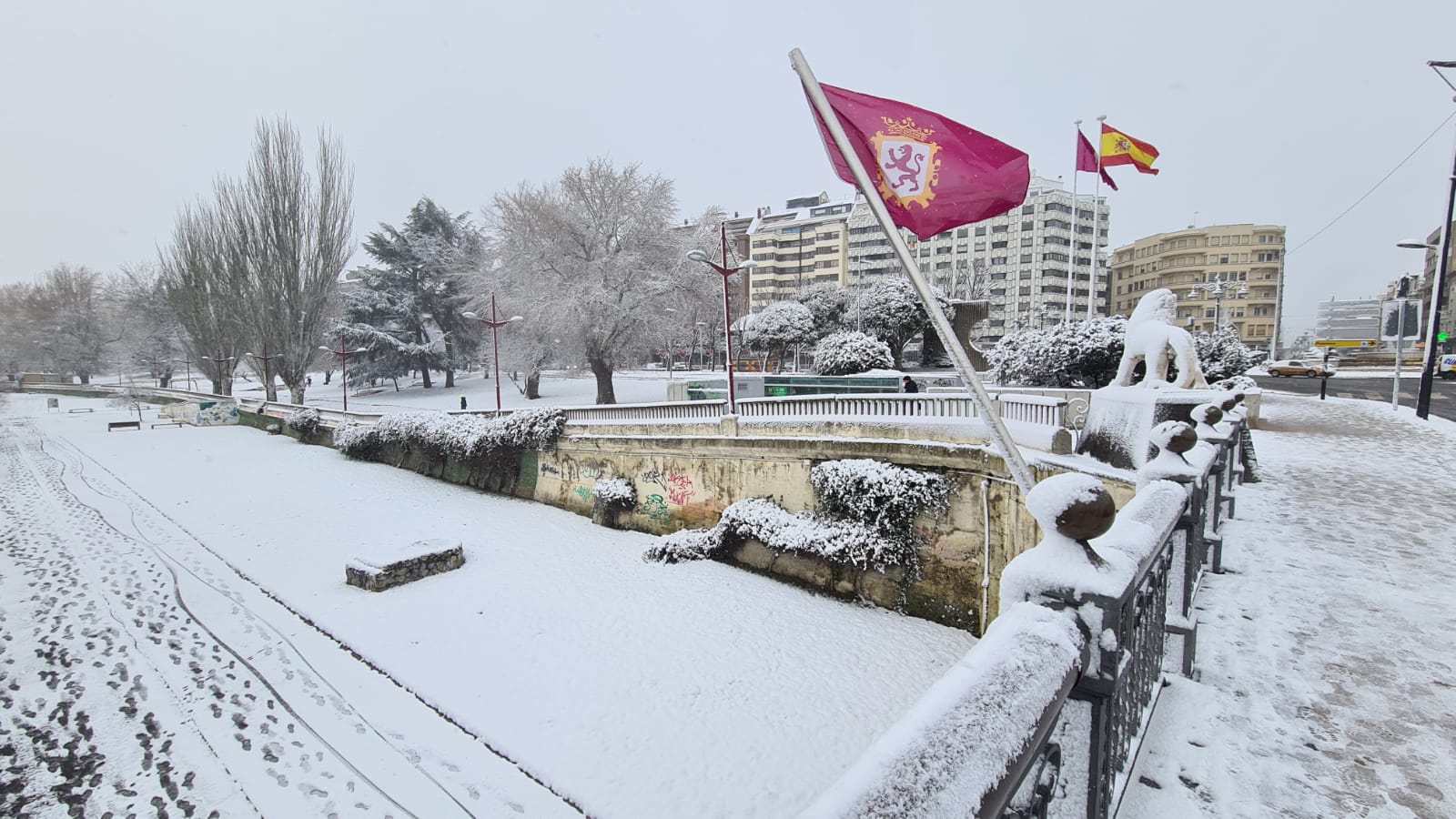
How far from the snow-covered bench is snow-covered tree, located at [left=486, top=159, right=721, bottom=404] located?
1300 centimetres

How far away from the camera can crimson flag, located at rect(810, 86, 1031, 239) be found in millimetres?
4520

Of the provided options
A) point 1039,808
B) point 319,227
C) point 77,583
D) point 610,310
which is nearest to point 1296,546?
point 1039,808

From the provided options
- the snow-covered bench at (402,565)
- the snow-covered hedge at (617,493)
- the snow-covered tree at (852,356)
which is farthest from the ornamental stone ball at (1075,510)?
the snow-covered tree at (852,356)

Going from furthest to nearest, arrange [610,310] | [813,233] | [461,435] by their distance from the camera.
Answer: [813,233], [610,310], [461,435]

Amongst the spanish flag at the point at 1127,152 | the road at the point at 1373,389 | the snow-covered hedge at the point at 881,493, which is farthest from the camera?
the road at the point at 1373,389

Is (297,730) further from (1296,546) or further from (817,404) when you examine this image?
(1296,546)

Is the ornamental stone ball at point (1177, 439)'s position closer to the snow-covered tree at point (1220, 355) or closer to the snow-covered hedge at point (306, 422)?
the snow-covered tree at point (1220, 355)

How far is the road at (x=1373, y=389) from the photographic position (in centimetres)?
1838

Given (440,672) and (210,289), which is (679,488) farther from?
(210,289)

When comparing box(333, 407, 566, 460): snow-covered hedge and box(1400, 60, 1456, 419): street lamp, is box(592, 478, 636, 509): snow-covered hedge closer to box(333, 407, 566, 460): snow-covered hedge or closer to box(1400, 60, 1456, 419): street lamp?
box(333, 407, 566, 460): snow-covered hedge

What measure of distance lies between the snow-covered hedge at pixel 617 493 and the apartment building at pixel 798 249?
4993cm

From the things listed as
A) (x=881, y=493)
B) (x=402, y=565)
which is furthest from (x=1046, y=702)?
(x=402, y=565)

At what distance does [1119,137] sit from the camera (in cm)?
1310

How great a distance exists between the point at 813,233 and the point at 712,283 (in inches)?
1665
